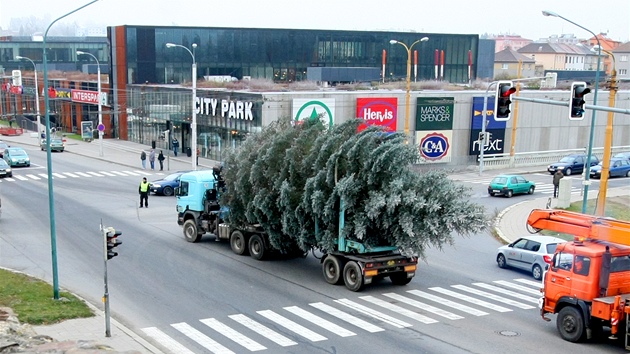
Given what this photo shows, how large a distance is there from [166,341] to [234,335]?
1586 mm

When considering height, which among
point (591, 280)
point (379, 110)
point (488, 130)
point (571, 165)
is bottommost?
point (571, 165)

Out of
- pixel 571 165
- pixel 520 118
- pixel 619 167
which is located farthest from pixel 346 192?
pixel 520 118

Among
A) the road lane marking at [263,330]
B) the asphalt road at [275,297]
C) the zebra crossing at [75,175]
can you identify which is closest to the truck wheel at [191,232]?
the asphalt road at [275,297]

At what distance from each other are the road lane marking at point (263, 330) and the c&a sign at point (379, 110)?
32436 millimetres

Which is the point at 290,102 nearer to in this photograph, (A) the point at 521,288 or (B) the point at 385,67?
(A) the point at 521,288

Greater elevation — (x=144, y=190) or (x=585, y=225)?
(x=585, y=225)

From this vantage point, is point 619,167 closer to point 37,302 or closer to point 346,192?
point 346,192

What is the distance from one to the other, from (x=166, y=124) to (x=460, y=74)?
4267cm

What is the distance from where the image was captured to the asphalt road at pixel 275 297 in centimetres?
1702

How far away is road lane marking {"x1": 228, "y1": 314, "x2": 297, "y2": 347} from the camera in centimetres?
1689

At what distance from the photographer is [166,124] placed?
209 ft

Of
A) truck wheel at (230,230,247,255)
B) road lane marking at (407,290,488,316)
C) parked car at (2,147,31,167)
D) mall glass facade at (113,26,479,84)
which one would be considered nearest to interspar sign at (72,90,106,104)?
mall glass facade at (113,26,479,84)

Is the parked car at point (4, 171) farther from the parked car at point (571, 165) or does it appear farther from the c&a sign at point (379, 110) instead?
the parked car at point (571, 165)

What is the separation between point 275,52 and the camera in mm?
82500
